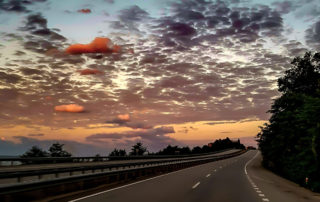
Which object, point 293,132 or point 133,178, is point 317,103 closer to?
point 133,178

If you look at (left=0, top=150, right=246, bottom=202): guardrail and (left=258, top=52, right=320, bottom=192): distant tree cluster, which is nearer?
(left=0, top=150, right=246, bottom=202): guardrail

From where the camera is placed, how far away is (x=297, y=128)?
32.0 metres

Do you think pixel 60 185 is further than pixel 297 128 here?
No

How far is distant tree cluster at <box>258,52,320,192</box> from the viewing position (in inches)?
811

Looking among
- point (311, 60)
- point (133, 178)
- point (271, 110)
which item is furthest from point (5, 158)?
point (311, 60)

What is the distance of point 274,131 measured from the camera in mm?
49938

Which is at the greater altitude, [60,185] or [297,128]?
[297,128]

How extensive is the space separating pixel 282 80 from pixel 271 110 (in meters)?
7.42

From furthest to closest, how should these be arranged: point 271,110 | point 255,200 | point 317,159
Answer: point 271,110 < point 317,159 < point 255,200

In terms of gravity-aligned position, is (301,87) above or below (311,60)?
below

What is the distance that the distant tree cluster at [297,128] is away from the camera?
20.6 m

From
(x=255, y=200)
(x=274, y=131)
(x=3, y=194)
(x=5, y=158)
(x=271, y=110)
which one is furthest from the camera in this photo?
(x=271, y=110)

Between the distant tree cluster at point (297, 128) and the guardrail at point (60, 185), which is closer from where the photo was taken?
Result: the guardrail at point (60, 185)

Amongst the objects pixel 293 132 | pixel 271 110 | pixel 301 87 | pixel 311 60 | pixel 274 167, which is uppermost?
pixel 311 60
